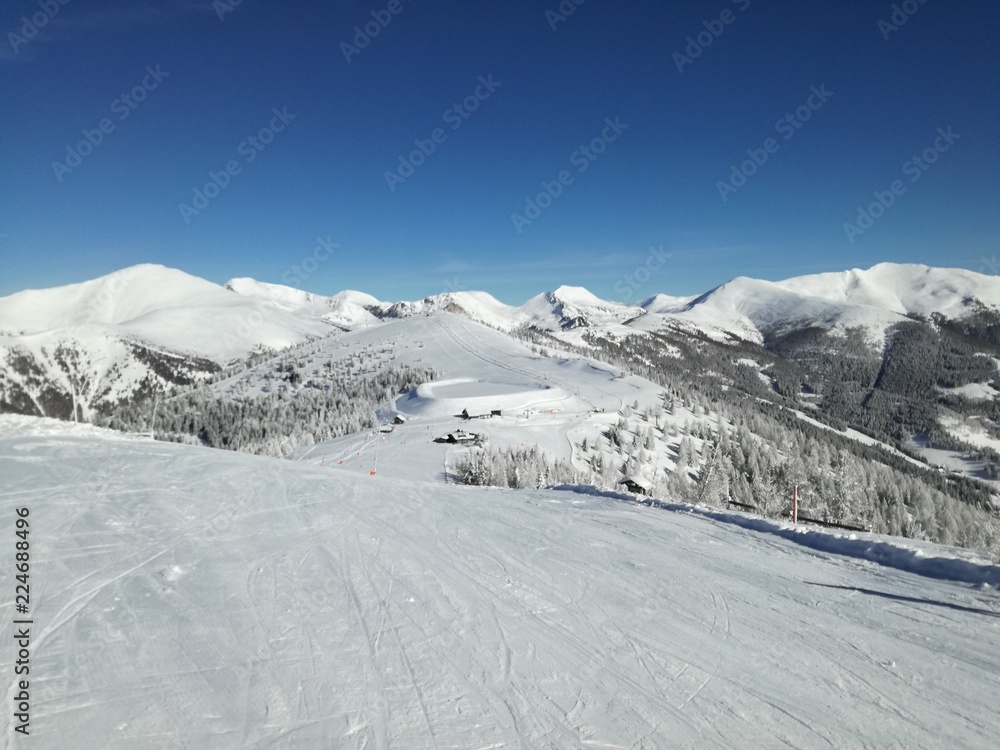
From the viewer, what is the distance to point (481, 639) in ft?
20.5

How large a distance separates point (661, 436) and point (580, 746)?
8065 centimetres

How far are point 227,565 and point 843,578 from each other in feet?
34.5

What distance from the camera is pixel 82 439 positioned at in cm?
2064

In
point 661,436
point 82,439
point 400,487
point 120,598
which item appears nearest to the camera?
point 120,598

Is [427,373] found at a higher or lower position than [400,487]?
higher

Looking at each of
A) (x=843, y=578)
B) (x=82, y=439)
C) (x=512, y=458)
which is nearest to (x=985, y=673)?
(x=843, y=578)

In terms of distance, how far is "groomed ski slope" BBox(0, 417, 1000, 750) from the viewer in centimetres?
463

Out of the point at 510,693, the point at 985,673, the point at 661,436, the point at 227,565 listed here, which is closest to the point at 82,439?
the point at 227,565

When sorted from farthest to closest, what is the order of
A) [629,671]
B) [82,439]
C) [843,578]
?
[82,439], [843,578], [629,671]

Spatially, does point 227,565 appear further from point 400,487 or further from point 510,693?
point 400,487

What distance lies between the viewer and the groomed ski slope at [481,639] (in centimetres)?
463

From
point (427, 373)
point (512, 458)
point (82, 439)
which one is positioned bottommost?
point (512, 458)

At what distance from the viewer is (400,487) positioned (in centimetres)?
1677

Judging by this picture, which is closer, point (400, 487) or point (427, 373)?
point (400, 487)
